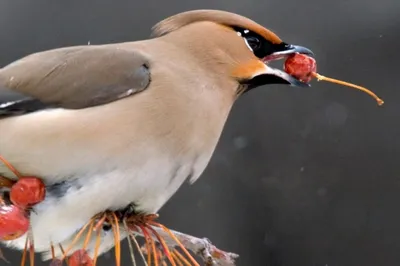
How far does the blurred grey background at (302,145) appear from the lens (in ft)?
13.7

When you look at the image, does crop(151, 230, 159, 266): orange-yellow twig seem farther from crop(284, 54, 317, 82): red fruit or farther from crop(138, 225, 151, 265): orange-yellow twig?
crop(284, 54, 317, 82): red fruit

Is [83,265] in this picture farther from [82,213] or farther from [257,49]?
[257,49]

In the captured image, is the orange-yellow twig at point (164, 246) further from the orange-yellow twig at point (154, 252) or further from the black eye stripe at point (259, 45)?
the black eye stripe at point (259, 45)

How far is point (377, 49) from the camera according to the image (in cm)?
426

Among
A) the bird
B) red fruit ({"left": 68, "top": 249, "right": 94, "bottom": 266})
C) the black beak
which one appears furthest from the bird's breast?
the black beak

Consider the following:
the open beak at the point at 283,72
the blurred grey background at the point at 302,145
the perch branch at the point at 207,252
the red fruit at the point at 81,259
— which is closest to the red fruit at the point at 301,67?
the open beak at the point at 283,72

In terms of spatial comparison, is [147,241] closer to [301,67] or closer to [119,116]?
[119,116]

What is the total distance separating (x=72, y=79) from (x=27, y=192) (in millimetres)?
304

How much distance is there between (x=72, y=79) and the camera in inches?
67.1

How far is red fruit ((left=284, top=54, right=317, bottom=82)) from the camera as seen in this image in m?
1.79

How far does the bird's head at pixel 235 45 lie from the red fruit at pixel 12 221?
587mm

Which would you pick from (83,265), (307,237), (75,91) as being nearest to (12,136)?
(75,91)

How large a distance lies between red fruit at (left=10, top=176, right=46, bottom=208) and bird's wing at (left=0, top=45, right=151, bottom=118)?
19 cm

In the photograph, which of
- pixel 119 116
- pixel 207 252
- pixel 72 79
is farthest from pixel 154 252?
pixel 72 79
